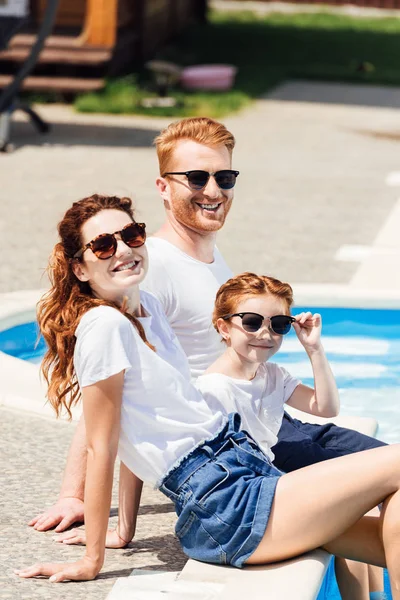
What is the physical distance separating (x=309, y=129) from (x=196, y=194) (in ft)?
29.5

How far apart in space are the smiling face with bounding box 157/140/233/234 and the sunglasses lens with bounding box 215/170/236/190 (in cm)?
1

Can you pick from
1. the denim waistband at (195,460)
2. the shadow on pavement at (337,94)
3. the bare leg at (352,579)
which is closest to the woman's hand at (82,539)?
the denim waistband at (195,460)

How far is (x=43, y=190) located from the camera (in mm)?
9523

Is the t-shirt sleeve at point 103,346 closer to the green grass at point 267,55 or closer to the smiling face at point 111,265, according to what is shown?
the smiling face at point 111,265

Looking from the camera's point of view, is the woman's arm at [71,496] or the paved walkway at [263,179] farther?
the paved walkway at [263,179]

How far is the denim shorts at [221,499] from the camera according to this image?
3197mm

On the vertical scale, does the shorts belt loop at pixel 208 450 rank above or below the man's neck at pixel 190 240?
below

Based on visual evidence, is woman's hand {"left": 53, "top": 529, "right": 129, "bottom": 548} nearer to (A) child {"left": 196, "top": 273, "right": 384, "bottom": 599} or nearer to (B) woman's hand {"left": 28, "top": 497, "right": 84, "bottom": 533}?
(B) woman's hand {"left": 28, "top": 497, "right": 84, "bottom": 533}

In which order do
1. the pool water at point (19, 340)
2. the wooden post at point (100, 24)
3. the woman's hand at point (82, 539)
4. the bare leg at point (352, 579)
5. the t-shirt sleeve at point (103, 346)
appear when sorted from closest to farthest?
1. the t-shirt sleeve at point (103, 346)
2. the bare leg at point (352, 579)
3. the woman's hand at point (82, 539)
4. the pool water at point (19, 340)
5. the wooden post at point (100, 24)

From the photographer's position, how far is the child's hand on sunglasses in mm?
3479

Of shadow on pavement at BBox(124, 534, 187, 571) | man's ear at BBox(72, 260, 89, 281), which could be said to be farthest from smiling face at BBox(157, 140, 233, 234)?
shadow on pavement at BBox(124, 534, 187, 571)

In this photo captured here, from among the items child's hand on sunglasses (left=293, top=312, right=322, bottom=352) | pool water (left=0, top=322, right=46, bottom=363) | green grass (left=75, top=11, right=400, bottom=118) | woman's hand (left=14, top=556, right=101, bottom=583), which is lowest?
green grass (left=75, top=11, right=400, bottom=118)

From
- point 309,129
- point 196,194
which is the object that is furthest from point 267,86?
point 196,194

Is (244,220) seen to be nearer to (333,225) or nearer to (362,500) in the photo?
(333,225)
